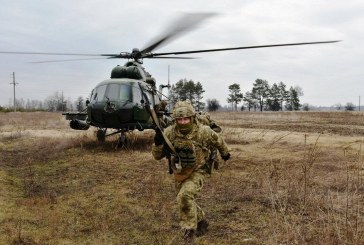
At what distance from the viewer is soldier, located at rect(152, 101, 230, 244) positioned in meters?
4.65

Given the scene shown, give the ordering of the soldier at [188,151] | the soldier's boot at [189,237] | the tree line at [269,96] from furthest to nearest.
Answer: the tree line at [269,96] < the soldier at [188,151] < the soldier's boot at [189,237]

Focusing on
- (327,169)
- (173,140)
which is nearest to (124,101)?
(327,169)

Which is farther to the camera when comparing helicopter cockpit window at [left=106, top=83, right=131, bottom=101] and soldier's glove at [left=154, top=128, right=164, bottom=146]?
helicopter cockpit window at [left=106, top=83, right=131, bottom=101]

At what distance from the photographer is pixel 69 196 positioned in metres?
6.70

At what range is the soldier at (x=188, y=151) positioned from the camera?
4649 mm

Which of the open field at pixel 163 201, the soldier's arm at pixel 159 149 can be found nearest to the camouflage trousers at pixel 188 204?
the open field at pixel 163 201

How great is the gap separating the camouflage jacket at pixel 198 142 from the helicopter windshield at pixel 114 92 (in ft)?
22.2

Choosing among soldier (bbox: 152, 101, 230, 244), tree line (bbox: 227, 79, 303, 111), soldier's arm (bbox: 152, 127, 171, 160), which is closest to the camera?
soldier (bbox: 152, 101, 230, 244)

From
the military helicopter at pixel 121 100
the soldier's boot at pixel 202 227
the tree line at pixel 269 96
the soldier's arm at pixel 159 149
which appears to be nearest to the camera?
the soldier's boot at pixel 202 227

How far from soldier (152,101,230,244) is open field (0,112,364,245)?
460 mm

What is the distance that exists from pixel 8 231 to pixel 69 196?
192cm

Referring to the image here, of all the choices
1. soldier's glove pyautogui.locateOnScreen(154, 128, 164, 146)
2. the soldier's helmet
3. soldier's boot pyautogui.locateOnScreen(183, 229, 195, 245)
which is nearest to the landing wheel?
soldier's glove pyautogui.locateOnScreen(154, 128, 164, 146)

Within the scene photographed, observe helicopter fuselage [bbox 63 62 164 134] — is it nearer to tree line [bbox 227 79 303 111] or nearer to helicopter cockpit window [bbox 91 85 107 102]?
helicopter cockpit window [bbox 91 85 107 102]

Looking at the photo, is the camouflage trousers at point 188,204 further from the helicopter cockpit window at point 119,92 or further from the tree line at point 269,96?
the tree line at point 269,96
